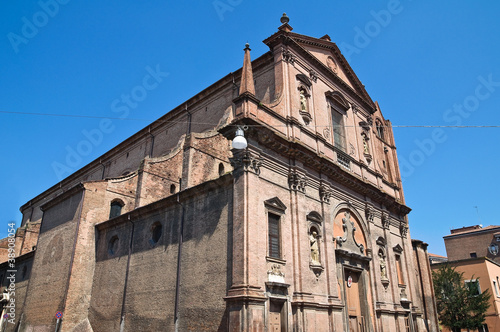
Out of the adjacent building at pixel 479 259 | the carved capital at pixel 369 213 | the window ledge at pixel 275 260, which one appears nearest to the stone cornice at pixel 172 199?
the window ledge at pixel 275 260

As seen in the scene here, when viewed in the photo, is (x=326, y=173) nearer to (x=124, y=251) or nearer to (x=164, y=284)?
(x=164, y=284)

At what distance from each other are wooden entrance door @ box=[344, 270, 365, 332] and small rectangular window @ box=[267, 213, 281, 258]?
14.9 feet

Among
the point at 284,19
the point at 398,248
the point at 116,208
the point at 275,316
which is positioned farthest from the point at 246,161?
the point at 398,248

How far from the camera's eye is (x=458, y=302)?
1121 inches

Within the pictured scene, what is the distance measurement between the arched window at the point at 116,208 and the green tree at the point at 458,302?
2393cm

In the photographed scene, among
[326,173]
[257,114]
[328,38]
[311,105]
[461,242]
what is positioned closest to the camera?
[257,114]

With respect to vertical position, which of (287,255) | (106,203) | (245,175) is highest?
(106,203)

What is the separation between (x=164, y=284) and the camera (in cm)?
1446

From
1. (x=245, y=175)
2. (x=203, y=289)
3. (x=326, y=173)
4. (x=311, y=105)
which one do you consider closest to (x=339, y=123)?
(x=311, y=105)

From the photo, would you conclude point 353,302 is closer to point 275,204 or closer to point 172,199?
point 275,204

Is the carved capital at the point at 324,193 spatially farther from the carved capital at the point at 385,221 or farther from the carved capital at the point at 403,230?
the carved capital at the point at 403,230

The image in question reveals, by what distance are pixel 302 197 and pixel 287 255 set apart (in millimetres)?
2483

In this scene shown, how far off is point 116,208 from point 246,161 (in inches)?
398

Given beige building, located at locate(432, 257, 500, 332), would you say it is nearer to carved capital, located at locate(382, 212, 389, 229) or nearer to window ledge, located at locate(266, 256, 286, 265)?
carved capital, located at locate(382, 212, 389, 229)
